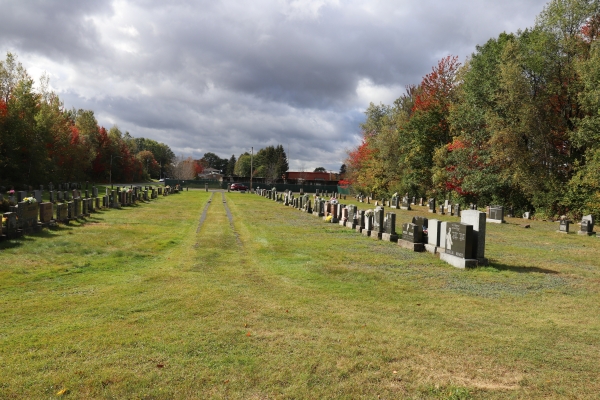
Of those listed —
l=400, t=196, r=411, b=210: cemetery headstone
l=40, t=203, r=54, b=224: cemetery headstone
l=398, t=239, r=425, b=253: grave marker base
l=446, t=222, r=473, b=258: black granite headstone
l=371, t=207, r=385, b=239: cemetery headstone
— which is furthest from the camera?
l=400, t=196, r=411, b=210: cemetery headstone

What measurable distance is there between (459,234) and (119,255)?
28.1 ft

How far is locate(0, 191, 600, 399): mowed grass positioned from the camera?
12.3 feet

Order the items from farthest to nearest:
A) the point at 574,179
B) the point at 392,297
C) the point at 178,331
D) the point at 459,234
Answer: the point at 574,179 < the point at 459,234 < the point at 392,297 < the point at 178,331

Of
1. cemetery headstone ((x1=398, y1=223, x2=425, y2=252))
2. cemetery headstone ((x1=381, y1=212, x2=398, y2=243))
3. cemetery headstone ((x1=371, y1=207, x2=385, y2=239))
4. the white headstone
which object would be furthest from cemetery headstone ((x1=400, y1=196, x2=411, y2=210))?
the white headstone

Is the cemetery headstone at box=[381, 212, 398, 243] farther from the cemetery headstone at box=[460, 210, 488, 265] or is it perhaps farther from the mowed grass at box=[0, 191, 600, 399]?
the cemetery headstone at box=[460, 210, 488, 265]

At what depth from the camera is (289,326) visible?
5270 millimetres

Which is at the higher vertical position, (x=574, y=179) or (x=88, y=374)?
(x=574, y=179)

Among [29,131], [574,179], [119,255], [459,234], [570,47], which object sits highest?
[570,47]

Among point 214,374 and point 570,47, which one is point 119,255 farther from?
point 570,47

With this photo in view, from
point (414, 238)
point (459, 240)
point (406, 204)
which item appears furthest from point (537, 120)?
point (459, 240)

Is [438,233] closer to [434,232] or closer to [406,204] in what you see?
[434,232]

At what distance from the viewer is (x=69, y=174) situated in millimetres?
56594

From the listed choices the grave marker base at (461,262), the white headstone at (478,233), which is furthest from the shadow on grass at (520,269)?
the grave marker base at (461,262)

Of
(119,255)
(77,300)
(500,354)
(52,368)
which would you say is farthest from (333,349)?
(119,255)
